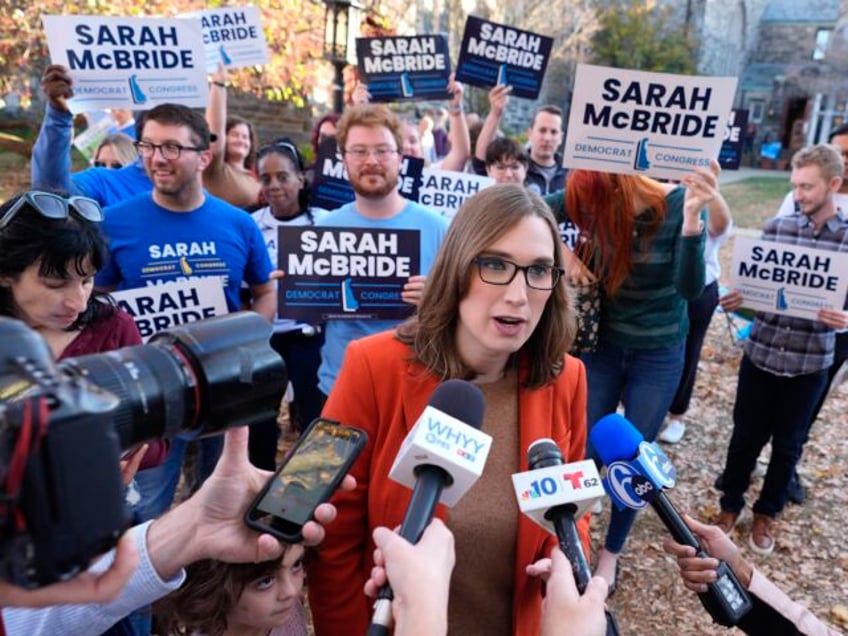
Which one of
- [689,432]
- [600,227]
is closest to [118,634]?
[600,227]

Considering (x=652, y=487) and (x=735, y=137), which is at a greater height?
(x=735, y=137)

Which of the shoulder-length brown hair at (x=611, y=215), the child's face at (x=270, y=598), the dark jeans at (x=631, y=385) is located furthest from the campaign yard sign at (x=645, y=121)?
the child's face at (x=270, y=598)

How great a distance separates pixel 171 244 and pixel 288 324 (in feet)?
2.80

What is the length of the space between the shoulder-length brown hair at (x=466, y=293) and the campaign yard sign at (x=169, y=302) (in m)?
1.43

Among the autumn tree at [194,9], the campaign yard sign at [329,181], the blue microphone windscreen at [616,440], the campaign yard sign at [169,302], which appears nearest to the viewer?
the blue microphone windscreen at [616,440]

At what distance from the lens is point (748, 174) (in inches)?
1025

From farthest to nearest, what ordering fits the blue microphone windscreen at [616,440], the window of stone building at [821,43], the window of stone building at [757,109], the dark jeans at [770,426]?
the window of stone building at [757,109] → the window of stone building at [821,43] → the dark jeans at [770,426] → the blue microphone windscreen at [616,440]

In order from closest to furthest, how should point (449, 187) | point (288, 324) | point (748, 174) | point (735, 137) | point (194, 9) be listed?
point (288, 324) < point (449, 187) < point (735, 137) < point (194, 9) < point (748, 174)

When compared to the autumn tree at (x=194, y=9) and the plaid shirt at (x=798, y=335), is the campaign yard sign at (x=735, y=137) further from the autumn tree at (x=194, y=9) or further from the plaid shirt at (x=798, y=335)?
the autumn tree at (x=194, y=9)

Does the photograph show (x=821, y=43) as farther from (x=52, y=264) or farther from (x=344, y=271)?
(x=52, y=264)

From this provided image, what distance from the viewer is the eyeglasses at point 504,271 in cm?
180

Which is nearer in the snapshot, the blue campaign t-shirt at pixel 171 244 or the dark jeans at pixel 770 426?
the blue campaign t-shirt at pixel 171 244

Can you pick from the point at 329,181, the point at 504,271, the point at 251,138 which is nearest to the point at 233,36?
the point at 251,138

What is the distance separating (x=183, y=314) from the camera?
300 centimetres
